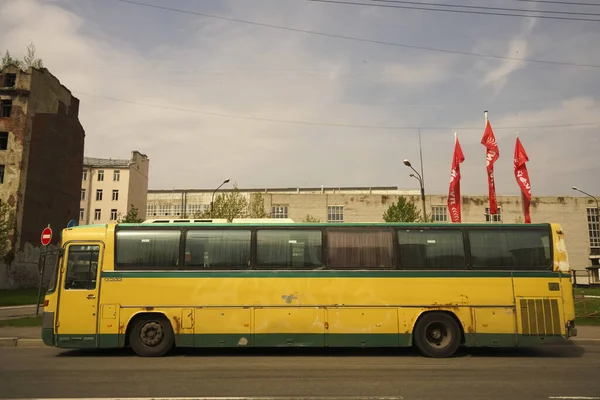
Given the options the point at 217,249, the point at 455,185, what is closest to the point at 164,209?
the point at 455,185

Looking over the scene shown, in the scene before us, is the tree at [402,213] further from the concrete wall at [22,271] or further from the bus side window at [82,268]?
the bus side window at [82,268]

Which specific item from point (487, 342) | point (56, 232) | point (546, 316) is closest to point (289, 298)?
point (487, 342)

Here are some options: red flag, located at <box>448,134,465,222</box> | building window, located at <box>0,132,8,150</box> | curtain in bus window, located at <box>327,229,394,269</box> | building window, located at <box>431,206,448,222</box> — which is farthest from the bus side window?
building window, located at <box>431,206,448,222</box>

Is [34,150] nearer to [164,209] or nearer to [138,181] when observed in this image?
[138,181]

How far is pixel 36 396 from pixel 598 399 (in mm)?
8430

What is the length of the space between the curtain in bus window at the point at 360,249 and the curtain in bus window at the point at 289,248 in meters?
0.34

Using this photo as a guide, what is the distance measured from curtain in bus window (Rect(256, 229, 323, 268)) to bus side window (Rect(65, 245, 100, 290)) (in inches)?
152

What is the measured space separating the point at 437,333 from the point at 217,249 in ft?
18.3

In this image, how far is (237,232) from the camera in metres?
11.0

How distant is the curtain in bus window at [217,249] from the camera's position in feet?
35.6

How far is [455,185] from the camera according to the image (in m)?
20.7

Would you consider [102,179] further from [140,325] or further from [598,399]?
[598,399]

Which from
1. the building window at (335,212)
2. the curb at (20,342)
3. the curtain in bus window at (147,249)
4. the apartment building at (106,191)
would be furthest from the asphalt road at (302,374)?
the apartment building at (106,191)

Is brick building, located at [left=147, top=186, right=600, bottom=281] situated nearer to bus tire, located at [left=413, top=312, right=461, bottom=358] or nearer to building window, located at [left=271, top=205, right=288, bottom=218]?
building window, located at [left=271, top=205, right=288, bottom=218]
